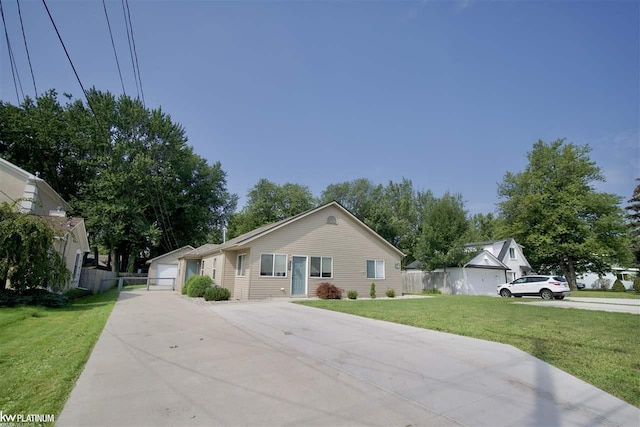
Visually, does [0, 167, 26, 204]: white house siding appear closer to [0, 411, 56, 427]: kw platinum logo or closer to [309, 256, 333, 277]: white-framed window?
[309, 256, 333, 277]: white-framed window

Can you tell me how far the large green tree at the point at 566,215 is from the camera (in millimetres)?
32312

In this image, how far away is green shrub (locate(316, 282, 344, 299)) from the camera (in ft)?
56.6

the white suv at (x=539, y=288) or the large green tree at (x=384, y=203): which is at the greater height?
the large green tree at (x=384, y=203)

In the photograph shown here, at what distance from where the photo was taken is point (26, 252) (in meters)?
11.2

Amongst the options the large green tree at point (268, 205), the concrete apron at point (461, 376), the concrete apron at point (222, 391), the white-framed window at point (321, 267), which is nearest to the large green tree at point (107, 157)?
the large green tree at point (268, 205)

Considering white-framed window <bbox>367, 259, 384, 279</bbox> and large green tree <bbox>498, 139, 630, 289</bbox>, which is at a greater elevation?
large green tree <bbox>498, 139, 630, 289</bbox>

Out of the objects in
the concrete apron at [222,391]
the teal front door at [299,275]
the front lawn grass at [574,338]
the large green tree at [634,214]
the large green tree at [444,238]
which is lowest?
the front lawn grass at [574,338]

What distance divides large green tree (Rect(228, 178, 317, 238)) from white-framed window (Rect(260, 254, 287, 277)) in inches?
1045

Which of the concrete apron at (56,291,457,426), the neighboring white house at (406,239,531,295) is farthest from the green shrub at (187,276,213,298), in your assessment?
the neighboring white house at (406,239,531,295)

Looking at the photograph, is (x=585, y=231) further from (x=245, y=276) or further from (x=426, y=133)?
(x=245, y=276)

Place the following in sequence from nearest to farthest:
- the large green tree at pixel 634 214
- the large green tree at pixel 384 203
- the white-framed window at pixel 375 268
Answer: the white-framed window at pixel 375 268 < the large green tree at pixel 634 214 < the large green tree at pixel 384 203

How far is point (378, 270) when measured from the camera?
A: 20.7 m

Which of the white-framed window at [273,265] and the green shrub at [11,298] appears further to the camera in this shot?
the white-framed window at [273,265]

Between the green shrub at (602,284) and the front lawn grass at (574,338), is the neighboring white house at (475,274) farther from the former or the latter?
the green shrub at (602,284)
